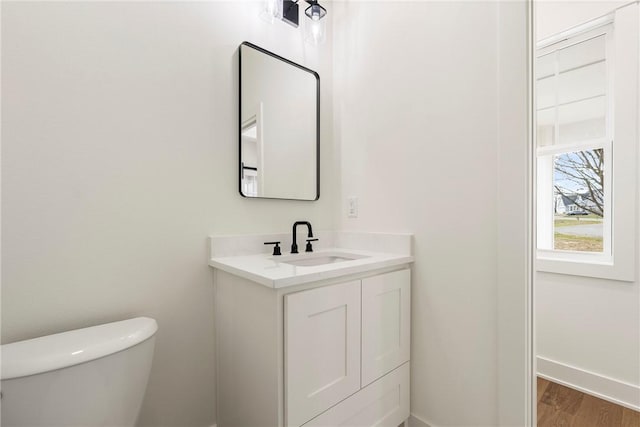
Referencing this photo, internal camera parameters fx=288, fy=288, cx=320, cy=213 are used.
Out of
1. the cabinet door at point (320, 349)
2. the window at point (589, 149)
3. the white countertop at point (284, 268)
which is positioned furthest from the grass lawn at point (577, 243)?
the cabinet door at point (320, 349)

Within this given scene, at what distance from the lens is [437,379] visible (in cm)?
129

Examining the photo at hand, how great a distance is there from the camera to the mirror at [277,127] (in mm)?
1401

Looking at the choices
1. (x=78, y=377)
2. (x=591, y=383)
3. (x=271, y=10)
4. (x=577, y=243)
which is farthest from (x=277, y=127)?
(x=591, y=383)

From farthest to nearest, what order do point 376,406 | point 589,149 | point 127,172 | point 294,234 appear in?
point 589,149, point 294,234, point 376,406, point 127,172

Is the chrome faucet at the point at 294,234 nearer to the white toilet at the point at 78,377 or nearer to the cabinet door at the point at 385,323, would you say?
the cabinet door at the point at 385,323

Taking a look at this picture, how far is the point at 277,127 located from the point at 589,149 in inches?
75.4

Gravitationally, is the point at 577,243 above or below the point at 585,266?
above

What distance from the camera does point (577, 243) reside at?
187 centimetres

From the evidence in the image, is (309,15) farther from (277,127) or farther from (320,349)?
(320,349)

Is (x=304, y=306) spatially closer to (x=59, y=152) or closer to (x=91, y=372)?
(x=91, y=372)

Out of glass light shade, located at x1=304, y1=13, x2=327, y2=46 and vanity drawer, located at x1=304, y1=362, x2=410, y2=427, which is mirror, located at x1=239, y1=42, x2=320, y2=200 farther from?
vanity drawer, located at x1=304, y1=362, x2=410, y2=427

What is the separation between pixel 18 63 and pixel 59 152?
285 millimetres

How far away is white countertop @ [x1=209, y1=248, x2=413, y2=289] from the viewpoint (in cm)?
92

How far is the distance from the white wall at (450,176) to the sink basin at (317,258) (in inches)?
8.0
